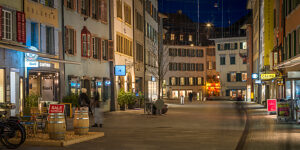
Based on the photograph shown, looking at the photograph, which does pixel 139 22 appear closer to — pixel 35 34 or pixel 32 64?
pixel 35 34

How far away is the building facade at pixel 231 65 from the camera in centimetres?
9750

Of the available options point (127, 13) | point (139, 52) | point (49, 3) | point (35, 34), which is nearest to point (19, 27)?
point (35, 34)

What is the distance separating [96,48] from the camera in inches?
1401

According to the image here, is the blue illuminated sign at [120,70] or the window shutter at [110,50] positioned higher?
the window shutter at [110,50]

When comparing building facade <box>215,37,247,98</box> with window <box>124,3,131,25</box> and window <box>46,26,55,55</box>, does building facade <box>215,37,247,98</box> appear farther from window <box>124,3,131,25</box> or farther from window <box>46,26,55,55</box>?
window <box>46,26,55,55</box>

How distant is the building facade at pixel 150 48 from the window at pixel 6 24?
29.6 meters

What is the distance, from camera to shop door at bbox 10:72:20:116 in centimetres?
2300

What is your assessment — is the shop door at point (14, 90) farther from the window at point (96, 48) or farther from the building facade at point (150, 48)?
the building facade at point (150, 48)

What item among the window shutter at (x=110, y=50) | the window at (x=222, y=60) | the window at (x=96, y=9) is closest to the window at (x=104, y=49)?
the window shutter at (x=110, y=50)

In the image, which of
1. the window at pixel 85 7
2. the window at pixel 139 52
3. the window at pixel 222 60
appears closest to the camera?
the window at pixel 85 7

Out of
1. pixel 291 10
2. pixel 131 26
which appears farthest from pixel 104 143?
pixel 131 26

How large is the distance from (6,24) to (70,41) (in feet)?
27.2

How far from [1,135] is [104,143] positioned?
297 cm

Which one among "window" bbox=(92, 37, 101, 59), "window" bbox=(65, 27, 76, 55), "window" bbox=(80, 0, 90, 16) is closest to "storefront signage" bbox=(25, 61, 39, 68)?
"window" bbox=(65, 27, 76, 55)
